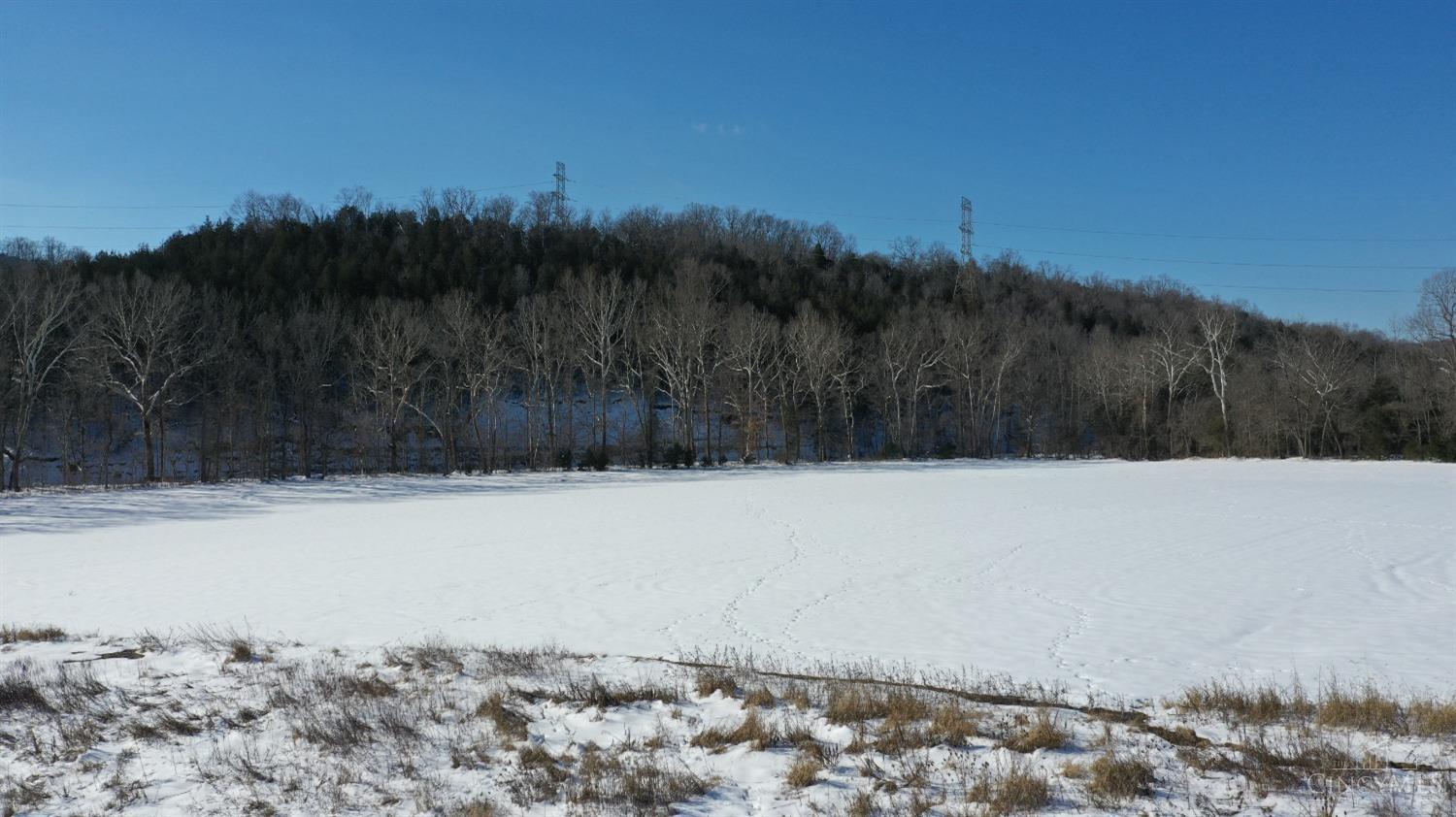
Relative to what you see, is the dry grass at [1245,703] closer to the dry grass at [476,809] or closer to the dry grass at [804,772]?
the dry grass at [804,772]

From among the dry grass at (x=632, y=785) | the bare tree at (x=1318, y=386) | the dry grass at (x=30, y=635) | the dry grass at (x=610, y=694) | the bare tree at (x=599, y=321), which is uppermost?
the bare tree at (x=599, y=321)

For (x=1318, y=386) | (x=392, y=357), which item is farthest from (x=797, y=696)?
(x=1318, y=386)

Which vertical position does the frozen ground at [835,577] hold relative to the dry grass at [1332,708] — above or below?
below

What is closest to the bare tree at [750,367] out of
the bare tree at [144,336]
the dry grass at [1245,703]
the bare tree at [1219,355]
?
the bare tree at [1219,355]

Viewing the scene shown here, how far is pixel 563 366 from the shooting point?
66.8 meters

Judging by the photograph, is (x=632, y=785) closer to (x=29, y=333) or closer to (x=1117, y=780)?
(x=1117, y=780)

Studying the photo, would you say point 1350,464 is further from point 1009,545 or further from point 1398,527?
point 1009,545

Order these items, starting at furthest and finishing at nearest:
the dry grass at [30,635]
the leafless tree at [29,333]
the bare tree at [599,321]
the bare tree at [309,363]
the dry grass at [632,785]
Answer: the bare tree at [309,363]
the bare tree at [599,321]
the leafless tree at [29,333]
the dry grass at [30,635]
the dry grass at [632,785]

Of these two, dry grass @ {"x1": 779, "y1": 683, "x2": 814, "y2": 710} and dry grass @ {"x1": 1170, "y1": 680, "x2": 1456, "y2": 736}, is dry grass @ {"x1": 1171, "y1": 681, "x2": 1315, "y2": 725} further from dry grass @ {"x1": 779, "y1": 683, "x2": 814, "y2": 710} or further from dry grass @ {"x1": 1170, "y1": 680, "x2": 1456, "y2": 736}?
dry grass @ {"x1": 779, "y1": 683, "x2": 814, "y2": 710}

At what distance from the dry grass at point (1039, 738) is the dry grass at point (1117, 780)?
507 millimetres

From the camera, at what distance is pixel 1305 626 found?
11578mm

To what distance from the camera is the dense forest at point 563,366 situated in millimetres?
53750

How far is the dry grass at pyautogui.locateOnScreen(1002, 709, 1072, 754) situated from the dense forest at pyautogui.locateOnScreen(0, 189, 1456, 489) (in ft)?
162

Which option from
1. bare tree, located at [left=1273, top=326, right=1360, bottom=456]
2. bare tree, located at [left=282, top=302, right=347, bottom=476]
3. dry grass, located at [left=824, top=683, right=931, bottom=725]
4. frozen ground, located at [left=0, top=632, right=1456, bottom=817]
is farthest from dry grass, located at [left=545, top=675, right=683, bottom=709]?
bare tree, located at [left=1273, top=326, right=1360, bottom=456]
